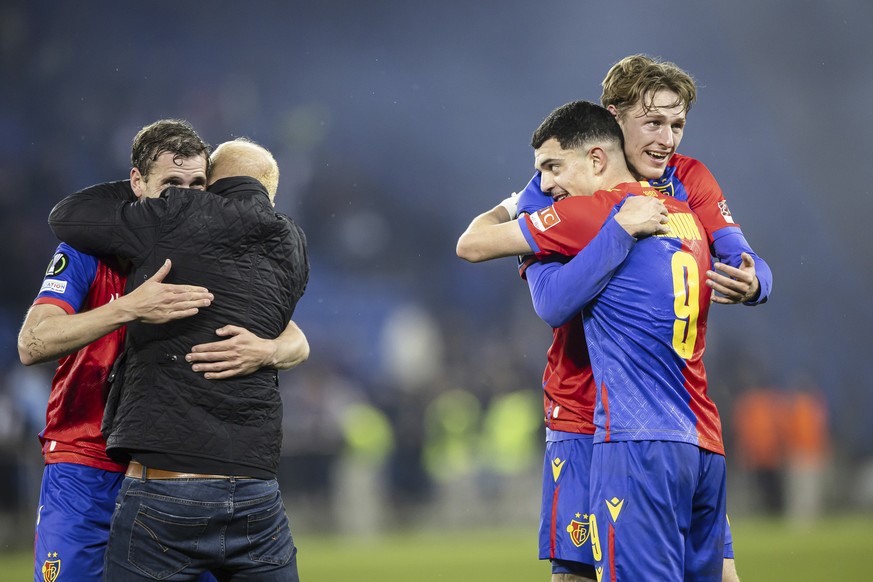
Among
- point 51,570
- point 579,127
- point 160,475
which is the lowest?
point 51,570

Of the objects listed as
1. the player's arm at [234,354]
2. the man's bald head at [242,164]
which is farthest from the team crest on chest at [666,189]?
the player's arm at [234,354]

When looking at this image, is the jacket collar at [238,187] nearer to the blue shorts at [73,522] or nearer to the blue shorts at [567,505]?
the blue shorts at [73,522]

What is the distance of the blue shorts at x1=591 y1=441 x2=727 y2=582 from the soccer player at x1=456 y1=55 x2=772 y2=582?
1.51 feet

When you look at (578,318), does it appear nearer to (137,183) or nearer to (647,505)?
(647,505)

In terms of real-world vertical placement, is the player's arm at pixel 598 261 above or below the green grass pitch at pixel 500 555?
above

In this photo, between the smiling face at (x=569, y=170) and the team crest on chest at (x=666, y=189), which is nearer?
the smiling face at (x=569, y=170)

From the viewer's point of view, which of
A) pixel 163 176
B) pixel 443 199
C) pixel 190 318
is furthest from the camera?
pixel 443 199

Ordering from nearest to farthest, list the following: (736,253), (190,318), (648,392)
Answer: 1. (190,318)
2. (648,392)
3. (736,253)

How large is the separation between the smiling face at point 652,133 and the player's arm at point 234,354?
148 cm

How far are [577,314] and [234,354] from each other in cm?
133

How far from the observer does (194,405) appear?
9.99 feet

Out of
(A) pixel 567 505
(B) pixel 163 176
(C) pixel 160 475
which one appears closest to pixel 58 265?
(B) pixel 163 176

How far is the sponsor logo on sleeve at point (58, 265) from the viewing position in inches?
133

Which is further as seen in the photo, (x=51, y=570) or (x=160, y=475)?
(x=51, y=570)
